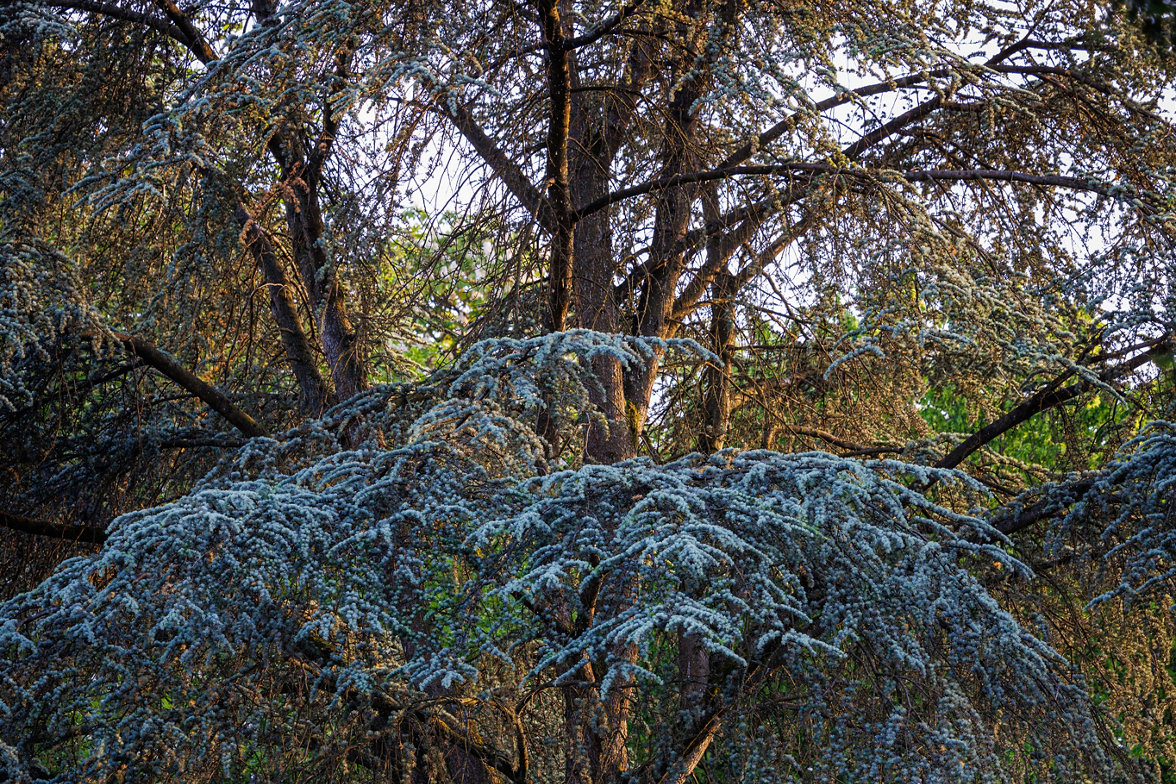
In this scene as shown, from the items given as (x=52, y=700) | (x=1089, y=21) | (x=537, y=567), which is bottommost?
(x=52, y=700)

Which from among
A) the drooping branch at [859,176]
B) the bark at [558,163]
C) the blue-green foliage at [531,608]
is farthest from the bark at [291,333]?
the blue-green foliage at [531,608]

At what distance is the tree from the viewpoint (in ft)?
10.2

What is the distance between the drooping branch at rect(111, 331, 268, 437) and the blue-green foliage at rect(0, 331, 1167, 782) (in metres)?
1.74

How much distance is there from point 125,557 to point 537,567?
1.15 m

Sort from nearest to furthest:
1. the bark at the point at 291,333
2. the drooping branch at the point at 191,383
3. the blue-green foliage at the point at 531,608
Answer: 1. the blue-green foliage at the point at 531,608
2. the drooping branch at the point at 191,383
3. the bark at the point at 291,333

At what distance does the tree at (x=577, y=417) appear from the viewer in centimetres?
310

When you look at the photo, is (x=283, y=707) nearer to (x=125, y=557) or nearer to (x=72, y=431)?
(x=125, y=557)

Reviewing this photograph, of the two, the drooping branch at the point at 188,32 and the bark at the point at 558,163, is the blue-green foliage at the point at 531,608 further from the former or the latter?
the drooping branch at the point at 188,32

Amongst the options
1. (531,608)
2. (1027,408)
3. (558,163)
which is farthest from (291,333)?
(1027,408)

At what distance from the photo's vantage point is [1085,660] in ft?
13.9

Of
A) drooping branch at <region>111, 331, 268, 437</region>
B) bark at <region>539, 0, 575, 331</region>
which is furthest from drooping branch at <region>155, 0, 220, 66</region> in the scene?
bark at <region>539, 0, 575, 331</region>

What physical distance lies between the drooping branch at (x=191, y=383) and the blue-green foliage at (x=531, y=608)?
68.4 inches

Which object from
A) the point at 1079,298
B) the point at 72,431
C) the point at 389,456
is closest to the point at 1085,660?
the point at 1079,298

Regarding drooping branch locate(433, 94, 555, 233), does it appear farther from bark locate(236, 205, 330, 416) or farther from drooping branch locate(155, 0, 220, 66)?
drooping branch locate(155, 0, 220, 66)
